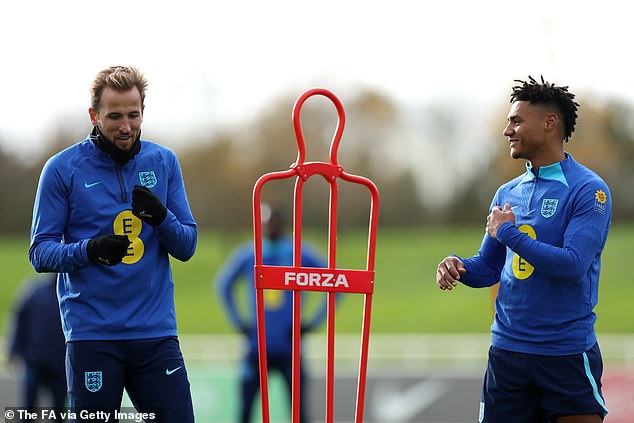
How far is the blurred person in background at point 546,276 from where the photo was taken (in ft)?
11.6

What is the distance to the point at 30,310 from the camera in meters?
7.86

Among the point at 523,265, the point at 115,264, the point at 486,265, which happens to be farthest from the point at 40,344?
the point at 523,265

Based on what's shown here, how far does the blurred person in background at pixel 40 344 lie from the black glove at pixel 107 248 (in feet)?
14.5

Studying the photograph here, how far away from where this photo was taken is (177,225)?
347cm

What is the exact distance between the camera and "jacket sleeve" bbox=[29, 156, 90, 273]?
335 cm

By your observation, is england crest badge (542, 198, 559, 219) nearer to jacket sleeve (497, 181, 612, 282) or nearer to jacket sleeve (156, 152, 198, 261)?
jacket sleeve (497, 181, 612, 282)

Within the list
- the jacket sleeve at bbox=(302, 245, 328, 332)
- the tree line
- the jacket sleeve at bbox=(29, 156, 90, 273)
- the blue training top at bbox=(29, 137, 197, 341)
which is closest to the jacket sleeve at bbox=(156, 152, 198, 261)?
the blue training top at bbox=(29, 137, 197, 341)

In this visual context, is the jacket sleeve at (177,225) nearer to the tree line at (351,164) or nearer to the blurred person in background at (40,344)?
the blurred person in background at (40,344)

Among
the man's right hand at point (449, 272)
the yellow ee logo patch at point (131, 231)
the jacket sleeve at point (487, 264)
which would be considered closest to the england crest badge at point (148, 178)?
the yellow ee logo patch at point (131, 231)

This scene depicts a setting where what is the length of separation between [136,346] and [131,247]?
1.20ft

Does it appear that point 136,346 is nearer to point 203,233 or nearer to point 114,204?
point 114,204

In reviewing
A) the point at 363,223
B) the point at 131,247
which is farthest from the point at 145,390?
the point at 363,223

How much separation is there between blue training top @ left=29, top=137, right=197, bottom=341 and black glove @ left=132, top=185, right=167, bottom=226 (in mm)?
48

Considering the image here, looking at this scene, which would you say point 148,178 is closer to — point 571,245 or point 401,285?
point 571,245
